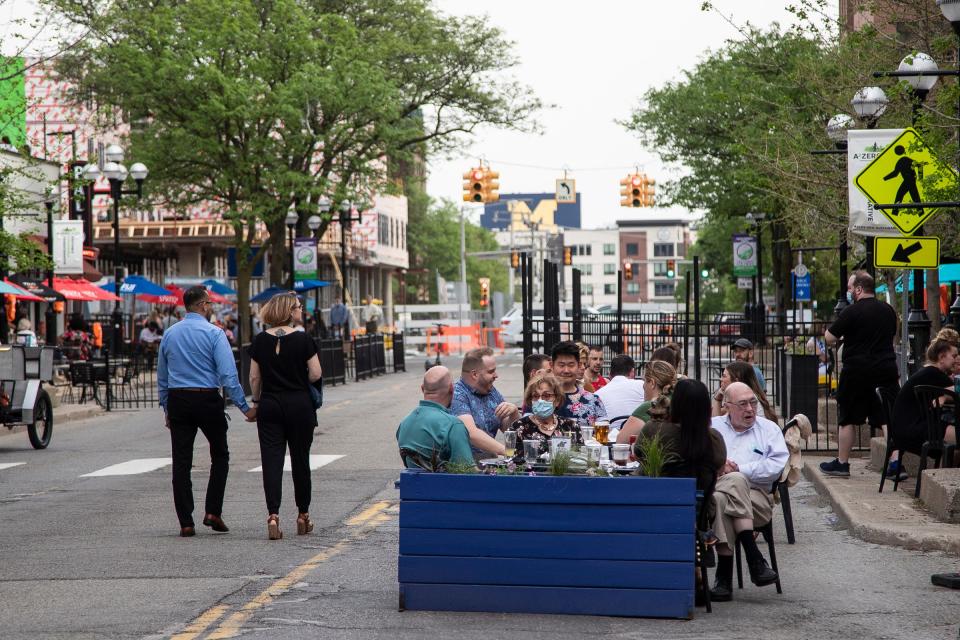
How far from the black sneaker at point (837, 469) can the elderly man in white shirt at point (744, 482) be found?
548 cm

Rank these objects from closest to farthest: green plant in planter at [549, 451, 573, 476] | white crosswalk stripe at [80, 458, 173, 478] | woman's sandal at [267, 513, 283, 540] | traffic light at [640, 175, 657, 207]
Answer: green plant in planter at [549, 451, 573, 476] < woman's sandal at [267, 513, 283, 540] < white crosswalk stripe at [80, 458, 173, 478] < traffic light at [640, 175, 657, 207]

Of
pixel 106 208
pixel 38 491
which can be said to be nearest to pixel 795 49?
pixel 38 491

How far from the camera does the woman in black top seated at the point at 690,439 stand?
8.52 m

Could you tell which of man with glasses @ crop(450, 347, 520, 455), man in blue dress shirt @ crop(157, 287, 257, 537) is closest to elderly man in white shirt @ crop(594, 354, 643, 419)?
man with glasses @ crop(450, 347, 520, 455)

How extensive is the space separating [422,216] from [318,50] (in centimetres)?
6525

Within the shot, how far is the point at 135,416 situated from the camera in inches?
1115

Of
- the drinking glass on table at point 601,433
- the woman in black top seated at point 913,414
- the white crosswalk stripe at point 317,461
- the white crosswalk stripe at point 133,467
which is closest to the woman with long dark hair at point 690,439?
the drinking glass on table at point 601,433

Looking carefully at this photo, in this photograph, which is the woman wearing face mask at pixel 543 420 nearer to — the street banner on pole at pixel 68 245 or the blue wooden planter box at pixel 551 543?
the blue wooden planter box at pixel 551 543

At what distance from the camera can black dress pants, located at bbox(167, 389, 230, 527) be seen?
12.0 metres

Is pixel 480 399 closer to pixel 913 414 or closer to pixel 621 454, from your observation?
pixel 621 454

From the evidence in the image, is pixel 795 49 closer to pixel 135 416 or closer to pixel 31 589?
pixel 135 416

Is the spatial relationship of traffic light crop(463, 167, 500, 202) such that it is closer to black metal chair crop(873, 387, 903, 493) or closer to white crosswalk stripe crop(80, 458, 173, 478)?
white crosswalk stripe crop(80, 458, 173, 478)

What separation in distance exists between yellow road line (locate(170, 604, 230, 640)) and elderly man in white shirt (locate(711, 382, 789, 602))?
2.80 meters

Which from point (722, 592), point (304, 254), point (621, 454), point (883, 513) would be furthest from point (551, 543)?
point (304, 254)
